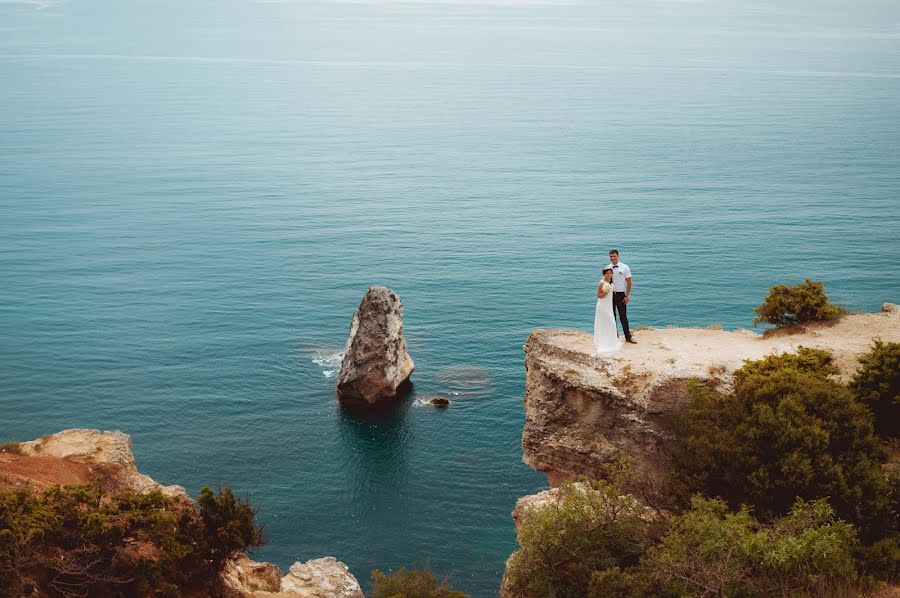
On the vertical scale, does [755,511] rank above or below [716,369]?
below

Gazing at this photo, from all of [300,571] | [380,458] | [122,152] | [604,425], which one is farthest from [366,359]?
[122,152]

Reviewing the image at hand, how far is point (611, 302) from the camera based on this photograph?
31.3 m

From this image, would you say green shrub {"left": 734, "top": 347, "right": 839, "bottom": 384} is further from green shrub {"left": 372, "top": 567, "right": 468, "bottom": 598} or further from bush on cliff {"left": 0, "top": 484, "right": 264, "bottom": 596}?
bush on cliff {"left": 0, "top": 484, "right": 264, "bottom": 596}

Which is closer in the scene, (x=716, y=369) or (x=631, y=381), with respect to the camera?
(x=716, y=369)

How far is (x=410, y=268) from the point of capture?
98250 mm

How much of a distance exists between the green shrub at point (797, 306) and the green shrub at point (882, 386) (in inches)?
199

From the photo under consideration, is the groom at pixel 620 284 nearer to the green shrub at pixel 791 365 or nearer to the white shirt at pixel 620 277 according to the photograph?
→ the white shirt at pixel 620 277

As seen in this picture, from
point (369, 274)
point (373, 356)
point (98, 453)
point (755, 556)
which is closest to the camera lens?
point (755, 556)

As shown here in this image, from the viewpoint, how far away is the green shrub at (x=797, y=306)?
34.1 meters

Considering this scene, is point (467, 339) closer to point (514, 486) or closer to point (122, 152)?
point (514, 486)

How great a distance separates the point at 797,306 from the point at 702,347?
15.6 feet

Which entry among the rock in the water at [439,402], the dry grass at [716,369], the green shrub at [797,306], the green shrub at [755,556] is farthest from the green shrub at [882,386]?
the rock in the water at [439,402]

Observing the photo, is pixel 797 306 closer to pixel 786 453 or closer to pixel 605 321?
pixel 605 321

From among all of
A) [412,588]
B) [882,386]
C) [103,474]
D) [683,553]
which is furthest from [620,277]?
[103,474]
